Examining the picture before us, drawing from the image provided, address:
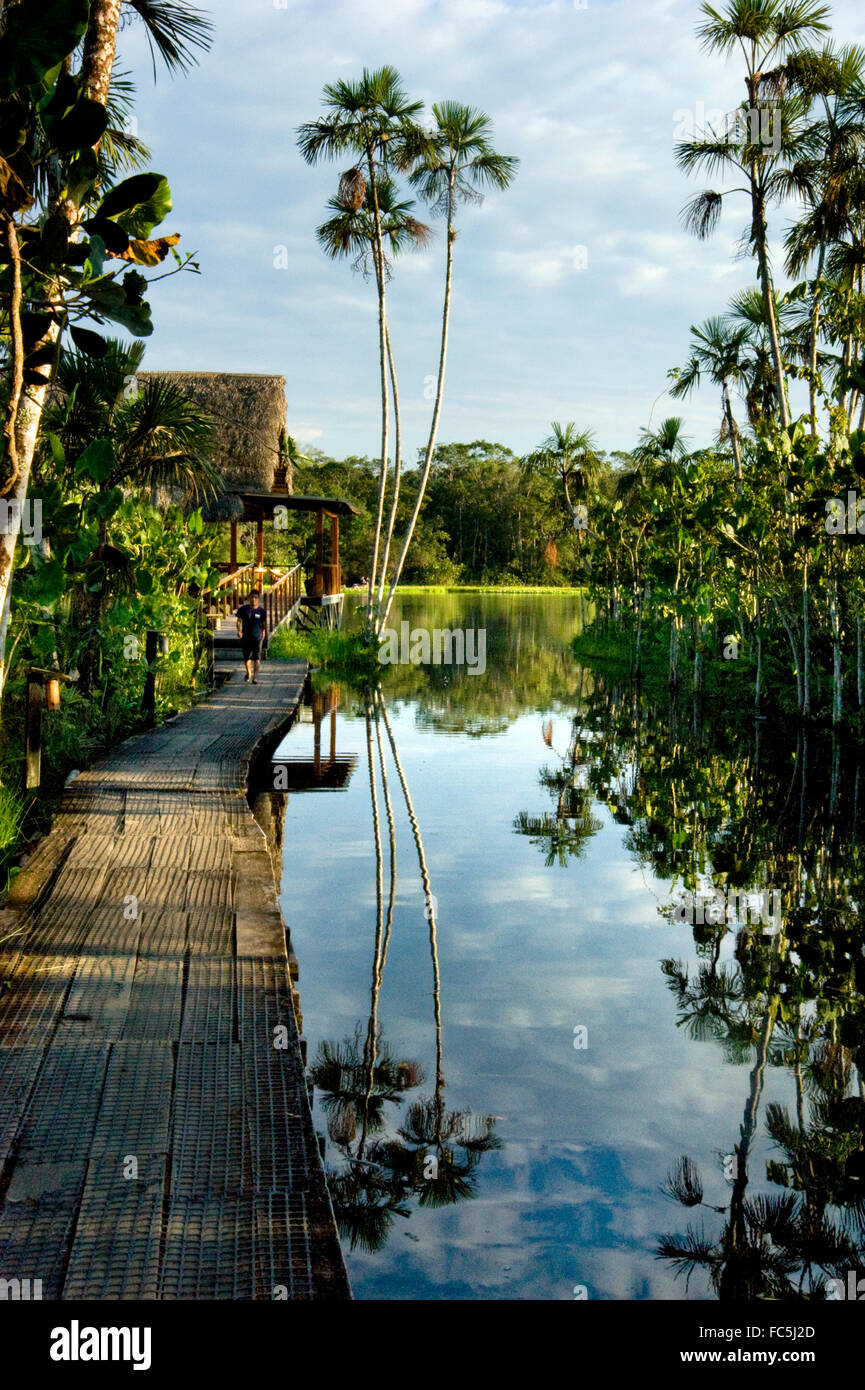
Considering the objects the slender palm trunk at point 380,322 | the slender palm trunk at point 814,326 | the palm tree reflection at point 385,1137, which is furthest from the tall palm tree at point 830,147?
the palm tree reflection at point 385,1137

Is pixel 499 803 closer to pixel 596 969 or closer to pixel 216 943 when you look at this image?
pixel 596 969

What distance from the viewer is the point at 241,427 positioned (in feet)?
89.6

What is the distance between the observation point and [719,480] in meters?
16.9

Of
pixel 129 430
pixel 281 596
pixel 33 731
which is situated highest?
pixel 129 430

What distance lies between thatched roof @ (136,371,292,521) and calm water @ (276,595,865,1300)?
17141 millimetres

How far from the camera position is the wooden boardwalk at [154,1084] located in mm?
2756

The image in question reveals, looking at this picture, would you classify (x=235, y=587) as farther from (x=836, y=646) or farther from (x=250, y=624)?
(x=836, y=646)

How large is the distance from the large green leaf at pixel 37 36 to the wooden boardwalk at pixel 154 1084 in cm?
305

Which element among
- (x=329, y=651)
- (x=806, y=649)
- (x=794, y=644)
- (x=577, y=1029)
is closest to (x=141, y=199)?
(x=577, y=1029)

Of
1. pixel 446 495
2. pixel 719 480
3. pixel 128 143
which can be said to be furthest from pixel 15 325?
pixel 446 495

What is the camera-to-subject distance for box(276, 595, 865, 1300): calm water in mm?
3422

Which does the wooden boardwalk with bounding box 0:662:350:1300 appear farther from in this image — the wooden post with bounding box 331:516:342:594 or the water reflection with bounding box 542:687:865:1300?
the wooden post with bounding box 331:516:342:594

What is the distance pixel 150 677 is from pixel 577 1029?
849 cm

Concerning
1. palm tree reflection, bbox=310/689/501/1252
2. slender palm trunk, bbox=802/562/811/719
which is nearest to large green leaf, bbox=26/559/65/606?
palm tree reflection, bbox=310/689/501/1252
